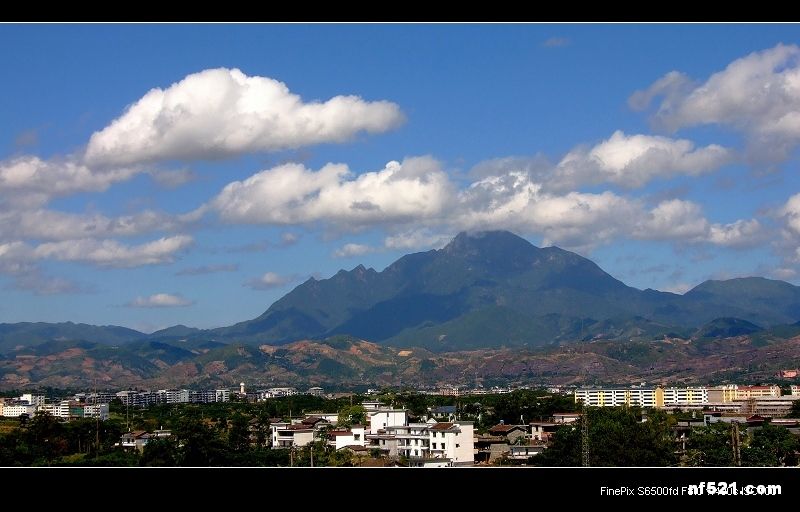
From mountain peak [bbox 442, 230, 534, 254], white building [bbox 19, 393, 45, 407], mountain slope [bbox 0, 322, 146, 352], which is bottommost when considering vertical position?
white building [bbox 19, 393, 45, 407]

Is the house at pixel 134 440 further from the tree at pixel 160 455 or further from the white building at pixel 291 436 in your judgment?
the tree at pixel 160 455

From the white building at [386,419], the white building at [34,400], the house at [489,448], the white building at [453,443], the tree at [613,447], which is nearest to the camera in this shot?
the tree at [613,447]

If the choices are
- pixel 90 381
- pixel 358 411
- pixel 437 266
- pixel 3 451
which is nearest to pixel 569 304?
pixel 437 266

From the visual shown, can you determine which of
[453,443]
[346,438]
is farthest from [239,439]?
[453,443]

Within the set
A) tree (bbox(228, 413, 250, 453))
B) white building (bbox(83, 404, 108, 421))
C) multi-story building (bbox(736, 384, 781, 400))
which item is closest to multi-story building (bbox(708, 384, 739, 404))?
multi-story building (bbox(736, 384, 781, 400))

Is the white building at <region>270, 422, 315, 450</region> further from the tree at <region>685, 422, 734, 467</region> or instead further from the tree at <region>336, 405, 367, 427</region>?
the tree at <region>685, 422, 734, 467</region>

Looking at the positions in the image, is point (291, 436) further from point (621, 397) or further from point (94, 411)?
point (621, 397)

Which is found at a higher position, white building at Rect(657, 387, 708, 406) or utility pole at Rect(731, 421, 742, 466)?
A: white building at Rect(657, 387, 708, 406)

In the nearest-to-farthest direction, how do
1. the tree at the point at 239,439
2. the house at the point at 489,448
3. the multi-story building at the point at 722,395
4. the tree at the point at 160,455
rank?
1. the tree at the point at 160,455
2. the tree at the point at 239,439
3. the house at the point at 489,448
4. the multi-story building at the point at 722,395

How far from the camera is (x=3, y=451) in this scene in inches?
481

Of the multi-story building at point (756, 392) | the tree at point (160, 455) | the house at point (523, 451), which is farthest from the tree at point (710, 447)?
the multi-story building at point (756, 392)
